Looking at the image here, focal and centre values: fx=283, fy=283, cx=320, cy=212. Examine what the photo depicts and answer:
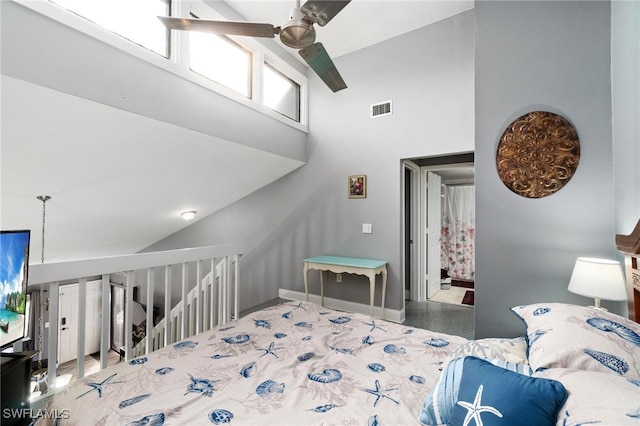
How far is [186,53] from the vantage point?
97.1 inches

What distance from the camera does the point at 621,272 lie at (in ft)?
5.23

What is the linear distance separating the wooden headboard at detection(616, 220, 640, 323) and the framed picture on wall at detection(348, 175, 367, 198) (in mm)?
2427

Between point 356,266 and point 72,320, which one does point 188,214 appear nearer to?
point 356,266

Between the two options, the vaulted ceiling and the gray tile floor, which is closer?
the vaulted ceiling

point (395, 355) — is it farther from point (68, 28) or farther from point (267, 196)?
point (267, 196)

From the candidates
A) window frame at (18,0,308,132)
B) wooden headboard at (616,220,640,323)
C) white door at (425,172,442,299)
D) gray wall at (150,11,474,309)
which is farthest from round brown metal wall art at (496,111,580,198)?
window frame at (18,0,308,132)

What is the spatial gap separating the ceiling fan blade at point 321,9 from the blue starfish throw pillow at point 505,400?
1669 mm

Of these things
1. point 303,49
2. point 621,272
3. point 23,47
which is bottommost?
point 621,272

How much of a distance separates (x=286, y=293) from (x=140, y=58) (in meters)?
3.31

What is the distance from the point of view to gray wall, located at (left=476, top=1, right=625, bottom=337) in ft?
6.02

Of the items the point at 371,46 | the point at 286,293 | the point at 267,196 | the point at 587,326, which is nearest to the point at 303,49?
the point at 587,326

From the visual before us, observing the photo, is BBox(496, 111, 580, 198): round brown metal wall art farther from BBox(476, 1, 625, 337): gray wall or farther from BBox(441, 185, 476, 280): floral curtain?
BBox(441, 185, 476, 280): floral curtain

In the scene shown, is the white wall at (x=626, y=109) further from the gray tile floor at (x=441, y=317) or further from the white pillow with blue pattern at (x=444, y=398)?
the gray tile floor at (x=441, y=317)

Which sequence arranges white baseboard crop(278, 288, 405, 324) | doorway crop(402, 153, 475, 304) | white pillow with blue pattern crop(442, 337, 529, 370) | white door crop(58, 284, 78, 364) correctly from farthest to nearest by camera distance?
white door crop(58, 284, 78, 364) → doorway crop(402, 153, 475, 304) → white baseboard crop(278, 288, 405, 324) → white pillow with blue pattern crop(442, 337, 529, 370)
